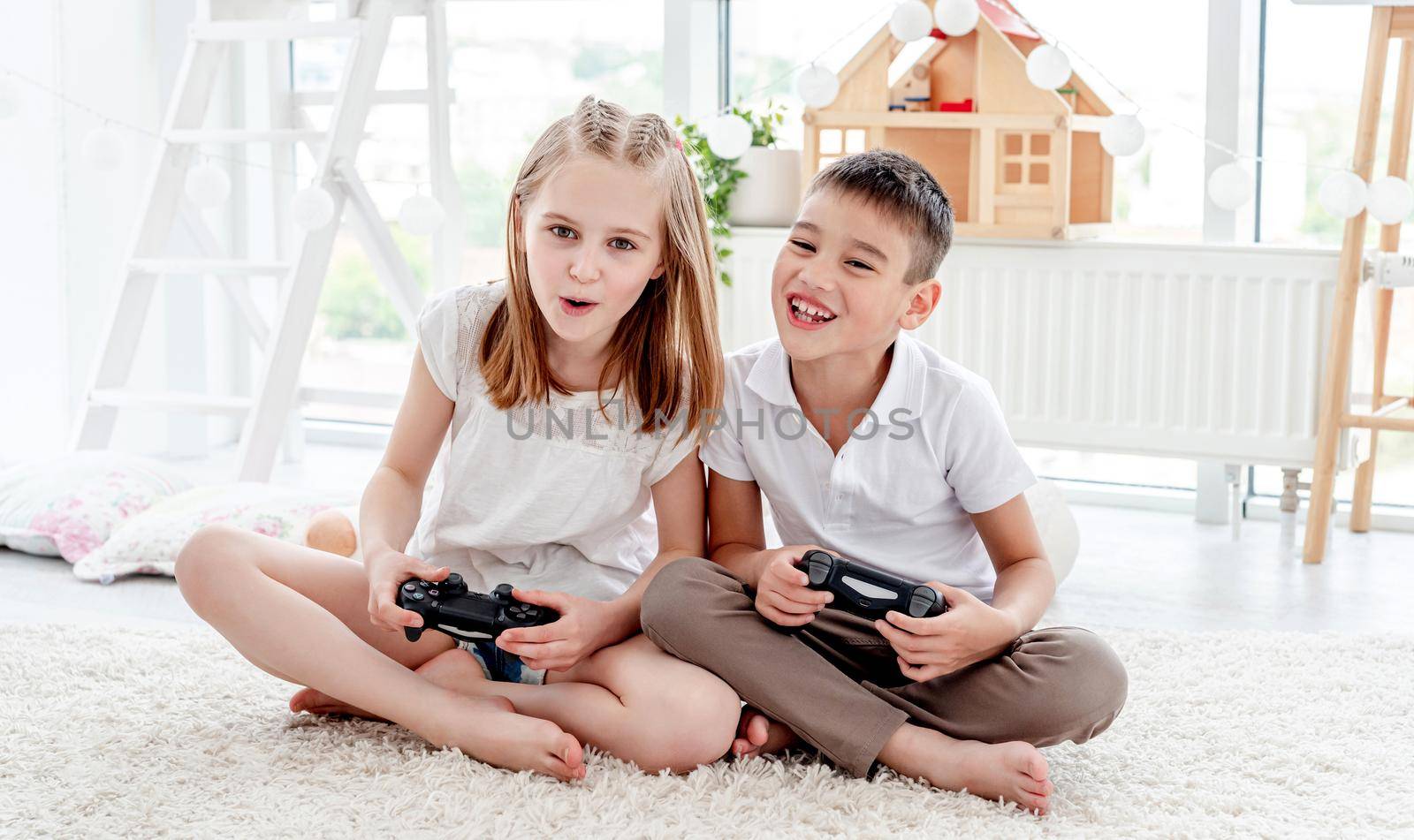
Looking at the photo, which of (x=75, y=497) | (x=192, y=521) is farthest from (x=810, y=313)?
(x=75, y=497)

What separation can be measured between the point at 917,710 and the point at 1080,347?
1.41 meters

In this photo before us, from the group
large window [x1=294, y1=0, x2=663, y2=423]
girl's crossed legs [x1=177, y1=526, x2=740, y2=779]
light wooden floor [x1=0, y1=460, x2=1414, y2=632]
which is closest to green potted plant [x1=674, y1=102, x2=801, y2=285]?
large window [x1=294, y1=0, x2=663, y2=423]

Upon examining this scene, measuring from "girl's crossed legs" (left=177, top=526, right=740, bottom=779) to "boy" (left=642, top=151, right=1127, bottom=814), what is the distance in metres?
0.05

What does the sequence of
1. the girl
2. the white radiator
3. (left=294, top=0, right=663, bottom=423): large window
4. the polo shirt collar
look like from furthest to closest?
1. (left=294, top=0, right=663, bottom=423): large window
2. the white radiator
3. the polo shirt collar
4. the girl

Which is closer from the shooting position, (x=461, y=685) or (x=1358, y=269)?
(x=461, y=685)

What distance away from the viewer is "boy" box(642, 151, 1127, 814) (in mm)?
1208

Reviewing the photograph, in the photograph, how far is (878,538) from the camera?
53.5 inches

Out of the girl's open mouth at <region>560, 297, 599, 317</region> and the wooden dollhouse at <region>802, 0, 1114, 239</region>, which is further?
the wooden dollhouse at <region>802, 0, 1114, 239</region>

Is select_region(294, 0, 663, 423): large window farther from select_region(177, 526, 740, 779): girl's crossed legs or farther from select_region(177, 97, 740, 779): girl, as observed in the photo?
select_region(177, 526, 740, 779): girl's crossed legs

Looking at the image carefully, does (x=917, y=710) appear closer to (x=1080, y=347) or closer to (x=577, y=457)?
(x=577, y=457)

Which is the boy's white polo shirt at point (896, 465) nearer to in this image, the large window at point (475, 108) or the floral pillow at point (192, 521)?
the floral pillow at point (192, 521)

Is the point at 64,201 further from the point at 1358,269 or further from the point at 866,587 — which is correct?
the point at 1358,269

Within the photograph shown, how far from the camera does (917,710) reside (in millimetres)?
1259

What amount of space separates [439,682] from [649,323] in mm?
429
